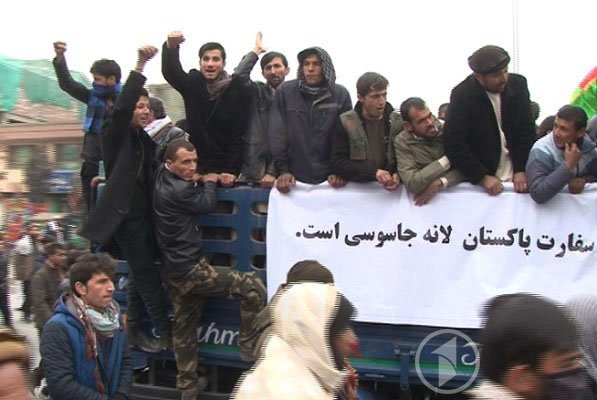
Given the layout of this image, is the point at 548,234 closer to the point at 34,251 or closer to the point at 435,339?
the point at 435,339

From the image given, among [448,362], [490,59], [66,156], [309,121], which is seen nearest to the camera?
[448,362]

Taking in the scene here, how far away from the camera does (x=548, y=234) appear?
13.0 ft

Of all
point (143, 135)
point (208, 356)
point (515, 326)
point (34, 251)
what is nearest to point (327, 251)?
point (208, 356)

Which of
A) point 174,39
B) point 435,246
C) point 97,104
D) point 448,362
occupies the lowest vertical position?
point 448,362

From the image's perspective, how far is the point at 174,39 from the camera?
4.88m

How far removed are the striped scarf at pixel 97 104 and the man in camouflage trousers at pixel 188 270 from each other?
1.19 metres

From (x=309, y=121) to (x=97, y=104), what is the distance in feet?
6.27

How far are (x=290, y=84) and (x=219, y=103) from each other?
20.7 inches

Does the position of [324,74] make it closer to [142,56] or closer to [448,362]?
[142,56]

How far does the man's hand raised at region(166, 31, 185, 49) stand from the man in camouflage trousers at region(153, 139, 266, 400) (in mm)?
762

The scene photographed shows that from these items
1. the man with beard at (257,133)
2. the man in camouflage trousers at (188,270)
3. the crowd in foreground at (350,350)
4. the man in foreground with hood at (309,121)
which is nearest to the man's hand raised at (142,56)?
the man in camouflage trousers at (188,270)

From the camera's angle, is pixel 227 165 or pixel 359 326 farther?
pixel 227 165

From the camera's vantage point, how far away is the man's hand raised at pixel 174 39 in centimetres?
488

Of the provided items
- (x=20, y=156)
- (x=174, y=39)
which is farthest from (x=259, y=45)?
(x=20, y=156)
